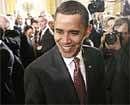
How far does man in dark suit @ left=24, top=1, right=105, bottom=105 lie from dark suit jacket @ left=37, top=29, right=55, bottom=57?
45 cm

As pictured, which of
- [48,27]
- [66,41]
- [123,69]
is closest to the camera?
[66,41]

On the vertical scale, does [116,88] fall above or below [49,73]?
below

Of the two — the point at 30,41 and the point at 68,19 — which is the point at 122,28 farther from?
the point at 68,19

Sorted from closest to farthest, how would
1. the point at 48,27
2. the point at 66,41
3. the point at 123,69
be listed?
the point at 66,41 < the point at 123,69 < the point at 48,27

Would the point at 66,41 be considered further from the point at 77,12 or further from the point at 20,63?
the point at 20,63

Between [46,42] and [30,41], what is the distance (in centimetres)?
11

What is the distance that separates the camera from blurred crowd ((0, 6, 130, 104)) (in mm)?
1484

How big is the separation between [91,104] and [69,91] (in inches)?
3.4

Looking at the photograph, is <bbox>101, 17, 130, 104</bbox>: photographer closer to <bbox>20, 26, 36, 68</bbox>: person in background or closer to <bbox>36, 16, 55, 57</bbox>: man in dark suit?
<bbox>36, 16, 55, 57</bbox>: man in dark suit

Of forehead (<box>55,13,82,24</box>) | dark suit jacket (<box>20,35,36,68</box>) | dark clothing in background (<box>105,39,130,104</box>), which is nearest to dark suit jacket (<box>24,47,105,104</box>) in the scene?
forehead (<box>55,13,82,24</box>)

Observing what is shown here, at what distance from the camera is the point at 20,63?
1526mm

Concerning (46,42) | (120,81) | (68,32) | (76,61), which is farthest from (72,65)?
(46,42)

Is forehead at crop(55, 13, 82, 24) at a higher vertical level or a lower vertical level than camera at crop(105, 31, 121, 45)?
higher

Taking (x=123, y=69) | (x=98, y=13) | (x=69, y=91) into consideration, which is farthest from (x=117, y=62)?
(x=69, y=91)
